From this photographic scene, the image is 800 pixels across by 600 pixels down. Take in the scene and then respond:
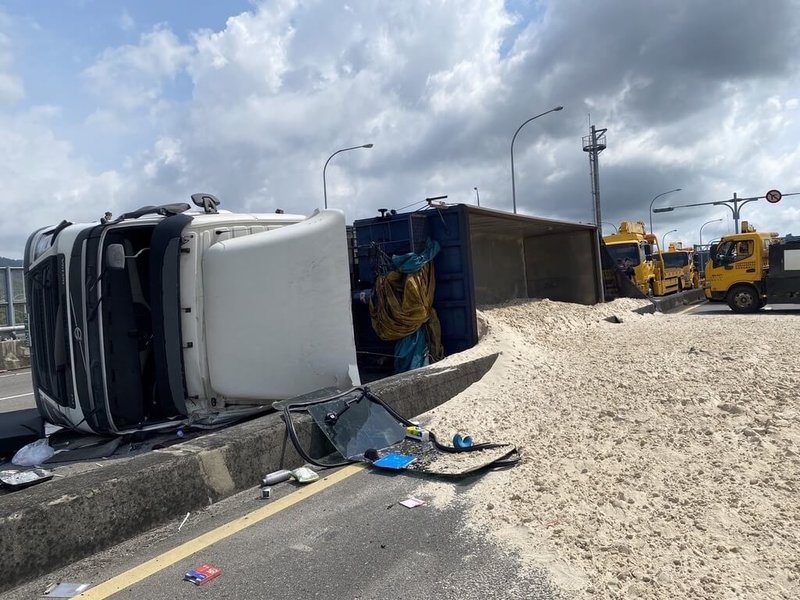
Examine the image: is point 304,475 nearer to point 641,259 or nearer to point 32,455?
point 32,455

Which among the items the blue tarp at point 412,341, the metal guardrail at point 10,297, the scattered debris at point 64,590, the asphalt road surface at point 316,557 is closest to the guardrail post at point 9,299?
the metal guardrail at point 10,297

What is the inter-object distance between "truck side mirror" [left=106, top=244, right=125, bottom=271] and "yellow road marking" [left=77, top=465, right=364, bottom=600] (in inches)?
89.2

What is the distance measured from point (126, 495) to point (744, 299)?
725 inches

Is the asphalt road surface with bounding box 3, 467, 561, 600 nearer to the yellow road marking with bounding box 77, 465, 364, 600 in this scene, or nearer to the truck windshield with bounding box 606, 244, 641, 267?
the yellow road marking with bounding box 77, 465, 364, 600

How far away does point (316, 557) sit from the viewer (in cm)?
319

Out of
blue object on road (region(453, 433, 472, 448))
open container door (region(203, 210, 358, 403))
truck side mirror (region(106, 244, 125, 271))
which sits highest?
truck side mirror (region(106, 244, 125, 271))

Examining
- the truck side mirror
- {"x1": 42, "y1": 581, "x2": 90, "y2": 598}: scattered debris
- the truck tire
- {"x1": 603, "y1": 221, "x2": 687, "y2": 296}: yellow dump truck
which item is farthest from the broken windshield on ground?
{"x1": 603, "y1": 221, "x2": 687, "y2": 296}: yellow dump truck

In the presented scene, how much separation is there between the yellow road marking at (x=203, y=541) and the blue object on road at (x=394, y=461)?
0.20m

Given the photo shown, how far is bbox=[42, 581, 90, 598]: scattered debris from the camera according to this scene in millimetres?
2883

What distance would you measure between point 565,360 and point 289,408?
15.0 feet

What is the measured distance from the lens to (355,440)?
4.92m

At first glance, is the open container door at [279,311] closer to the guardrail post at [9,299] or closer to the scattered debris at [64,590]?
the scattered debris at [64,590]

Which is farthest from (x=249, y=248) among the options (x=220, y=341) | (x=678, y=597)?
(x=678, y=597)

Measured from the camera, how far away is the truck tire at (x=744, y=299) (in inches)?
686
